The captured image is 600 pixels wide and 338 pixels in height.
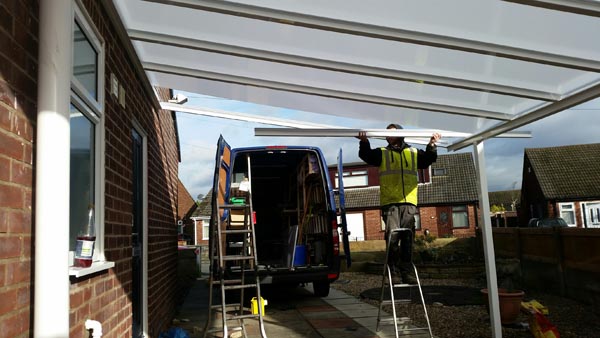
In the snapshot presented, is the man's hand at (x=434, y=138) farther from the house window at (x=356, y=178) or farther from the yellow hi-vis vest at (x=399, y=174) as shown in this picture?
the house window at (x=356, y=178)

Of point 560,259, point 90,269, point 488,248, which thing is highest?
point 90,269

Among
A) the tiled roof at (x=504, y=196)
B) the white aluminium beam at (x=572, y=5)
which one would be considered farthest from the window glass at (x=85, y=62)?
the tiled roof at (x=504, y=196)

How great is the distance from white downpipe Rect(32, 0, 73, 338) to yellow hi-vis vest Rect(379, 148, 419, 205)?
373 cm

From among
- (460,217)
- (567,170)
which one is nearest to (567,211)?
(567,170)

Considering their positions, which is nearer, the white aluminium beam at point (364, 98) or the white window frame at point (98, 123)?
the white window frame at point (98, 123)

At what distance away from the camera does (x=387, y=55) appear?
3984 millimetres

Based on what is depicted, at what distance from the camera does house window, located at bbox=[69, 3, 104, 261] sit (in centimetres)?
314

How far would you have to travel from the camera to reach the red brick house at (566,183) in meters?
29.0

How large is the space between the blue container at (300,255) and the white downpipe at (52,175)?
6.20m

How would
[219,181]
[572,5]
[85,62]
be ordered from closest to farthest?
[572,5] → [85,62] → [219,181]

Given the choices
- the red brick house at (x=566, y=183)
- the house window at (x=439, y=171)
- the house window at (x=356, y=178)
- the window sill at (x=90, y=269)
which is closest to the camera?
the window sill at (x=90, y=269)

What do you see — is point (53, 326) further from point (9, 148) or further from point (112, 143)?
point (112, 143)

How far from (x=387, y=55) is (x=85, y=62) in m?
2.25

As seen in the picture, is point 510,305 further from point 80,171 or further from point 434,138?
point 80,171
